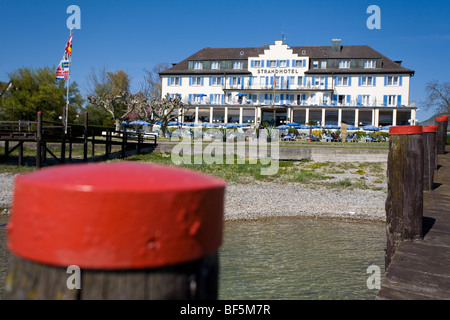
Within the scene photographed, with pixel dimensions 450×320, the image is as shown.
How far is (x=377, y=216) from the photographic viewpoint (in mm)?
13008

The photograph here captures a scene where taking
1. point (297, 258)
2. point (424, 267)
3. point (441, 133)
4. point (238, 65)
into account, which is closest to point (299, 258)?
point (297, 258)

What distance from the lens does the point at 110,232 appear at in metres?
0.71

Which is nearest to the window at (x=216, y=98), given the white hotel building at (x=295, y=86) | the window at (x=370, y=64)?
the white hotel building at (x=295, y=86)

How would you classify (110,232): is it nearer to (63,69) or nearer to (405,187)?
(405,187)

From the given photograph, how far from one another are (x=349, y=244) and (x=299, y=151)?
45.0 ft

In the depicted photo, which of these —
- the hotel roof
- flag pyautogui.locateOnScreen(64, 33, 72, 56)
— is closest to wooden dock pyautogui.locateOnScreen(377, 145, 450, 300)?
flag pyautogui.locateOnScreen(64, 33, 72, 56)

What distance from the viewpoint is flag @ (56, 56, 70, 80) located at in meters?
31.3

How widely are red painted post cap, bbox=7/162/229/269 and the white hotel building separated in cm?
5618

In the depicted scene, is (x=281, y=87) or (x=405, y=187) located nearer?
(x=405, y=187)

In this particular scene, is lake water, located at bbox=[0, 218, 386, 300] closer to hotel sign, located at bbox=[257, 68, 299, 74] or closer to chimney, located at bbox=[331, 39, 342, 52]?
hotel sign, located at bbox=[257, 68, 299, 74]

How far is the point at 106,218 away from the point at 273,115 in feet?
197

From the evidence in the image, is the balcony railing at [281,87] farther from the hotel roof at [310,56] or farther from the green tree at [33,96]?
the green tree at [33,96]

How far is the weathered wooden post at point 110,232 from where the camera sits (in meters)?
0.70
